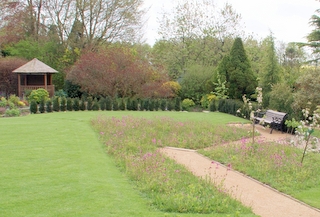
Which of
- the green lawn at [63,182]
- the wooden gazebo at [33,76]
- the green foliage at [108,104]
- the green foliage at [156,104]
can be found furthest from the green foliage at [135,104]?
the green lawn at [63,182]

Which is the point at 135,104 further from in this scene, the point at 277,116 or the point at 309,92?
the point at 309,92

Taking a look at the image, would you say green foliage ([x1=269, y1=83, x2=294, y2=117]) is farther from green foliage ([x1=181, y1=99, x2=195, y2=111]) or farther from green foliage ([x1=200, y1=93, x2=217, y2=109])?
green foliage ([x1=181, y1=99, x2=195, y2=111])

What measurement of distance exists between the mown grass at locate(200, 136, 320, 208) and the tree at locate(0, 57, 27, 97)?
20398mm

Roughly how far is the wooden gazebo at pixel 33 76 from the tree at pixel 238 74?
1316cm

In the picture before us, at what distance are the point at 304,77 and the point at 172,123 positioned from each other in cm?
595

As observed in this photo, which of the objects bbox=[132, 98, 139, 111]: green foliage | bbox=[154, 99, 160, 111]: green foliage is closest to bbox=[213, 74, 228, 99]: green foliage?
bbox=[154, 99, 160, 111]: green foliage

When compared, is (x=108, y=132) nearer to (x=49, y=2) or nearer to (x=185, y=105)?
(x=185, y=105)

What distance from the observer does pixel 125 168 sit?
6664 mm

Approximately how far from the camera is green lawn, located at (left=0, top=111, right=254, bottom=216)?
4452 mm

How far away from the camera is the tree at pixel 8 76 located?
24281 mm

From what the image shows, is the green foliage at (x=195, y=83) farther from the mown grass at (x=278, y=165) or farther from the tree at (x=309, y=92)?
the mown grass at (x=278, y=165)

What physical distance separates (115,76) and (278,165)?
48.4ft

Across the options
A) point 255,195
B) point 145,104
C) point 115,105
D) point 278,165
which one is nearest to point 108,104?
point 115,105

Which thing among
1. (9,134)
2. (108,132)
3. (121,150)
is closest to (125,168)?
(121,150)
